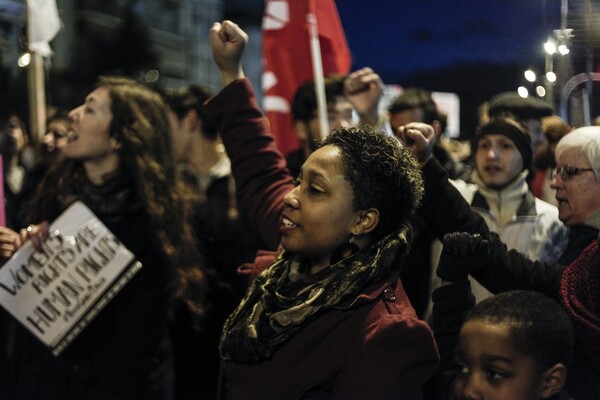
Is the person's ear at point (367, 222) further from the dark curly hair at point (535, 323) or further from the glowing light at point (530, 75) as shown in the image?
the glowing light at point (530, 75)

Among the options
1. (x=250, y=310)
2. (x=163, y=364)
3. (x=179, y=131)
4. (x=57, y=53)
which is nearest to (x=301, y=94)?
(x=179, y=131)

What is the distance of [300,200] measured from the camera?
105 inches

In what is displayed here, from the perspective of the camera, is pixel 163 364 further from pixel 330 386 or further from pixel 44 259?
pixel 330 386

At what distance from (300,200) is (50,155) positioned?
2988 mm

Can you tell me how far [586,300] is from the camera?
2.84 meters

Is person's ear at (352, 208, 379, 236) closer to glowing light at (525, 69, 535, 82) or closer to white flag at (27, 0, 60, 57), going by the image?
glowing light at (525, 69, 535, 82)

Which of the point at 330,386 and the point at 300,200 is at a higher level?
the point at 300,200

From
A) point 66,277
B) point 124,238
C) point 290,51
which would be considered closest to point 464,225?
point 124,238

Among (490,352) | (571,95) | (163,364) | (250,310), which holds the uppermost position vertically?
(571,95)

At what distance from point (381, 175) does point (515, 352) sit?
0.71 meters

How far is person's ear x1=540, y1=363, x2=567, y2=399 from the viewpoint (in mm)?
2754

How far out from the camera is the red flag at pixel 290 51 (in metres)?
5.31

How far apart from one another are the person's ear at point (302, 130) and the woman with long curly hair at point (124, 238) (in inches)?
50.0

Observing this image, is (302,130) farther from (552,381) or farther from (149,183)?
(552,381)
